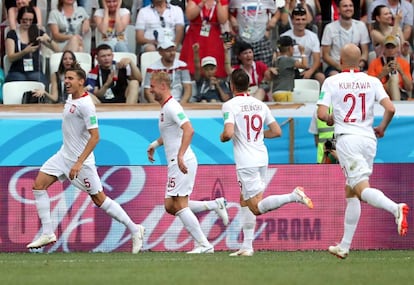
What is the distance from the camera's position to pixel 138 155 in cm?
1750

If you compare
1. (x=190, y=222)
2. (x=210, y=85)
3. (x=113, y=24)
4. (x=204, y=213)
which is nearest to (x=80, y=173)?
(x=190, y=222)

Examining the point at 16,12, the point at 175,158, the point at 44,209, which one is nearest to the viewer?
the point at 175,158

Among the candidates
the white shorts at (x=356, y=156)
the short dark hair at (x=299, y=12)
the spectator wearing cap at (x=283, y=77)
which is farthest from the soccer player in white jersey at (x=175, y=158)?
the short dark hair at (x=299, y=12)

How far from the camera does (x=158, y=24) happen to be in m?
19.3

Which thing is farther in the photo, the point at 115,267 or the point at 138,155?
the point at 138,155

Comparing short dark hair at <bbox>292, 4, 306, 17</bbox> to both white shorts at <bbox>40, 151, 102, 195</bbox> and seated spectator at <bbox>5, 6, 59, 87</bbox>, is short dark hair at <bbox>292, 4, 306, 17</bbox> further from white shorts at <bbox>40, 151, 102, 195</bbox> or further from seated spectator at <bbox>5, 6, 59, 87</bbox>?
white shorts at <bbox>40, 151, 102, 195</bbox>

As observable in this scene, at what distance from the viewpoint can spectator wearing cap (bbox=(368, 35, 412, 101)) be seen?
18.6m

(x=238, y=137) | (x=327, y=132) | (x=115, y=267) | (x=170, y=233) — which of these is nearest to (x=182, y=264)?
(x=115, y=267)

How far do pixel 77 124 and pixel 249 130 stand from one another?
6.91 feet

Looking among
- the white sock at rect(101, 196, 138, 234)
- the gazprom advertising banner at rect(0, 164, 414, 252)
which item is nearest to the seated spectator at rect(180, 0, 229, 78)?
the gazprom advertising banner at rect(0, 164, 414, 252)

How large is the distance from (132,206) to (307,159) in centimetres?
360

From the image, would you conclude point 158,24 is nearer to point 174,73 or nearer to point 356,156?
point 174,73

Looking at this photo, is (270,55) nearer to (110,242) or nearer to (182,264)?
(110,242)

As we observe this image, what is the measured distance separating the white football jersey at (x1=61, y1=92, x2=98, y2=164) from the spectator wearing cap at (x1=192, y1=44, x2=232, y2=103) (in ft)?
16.1
